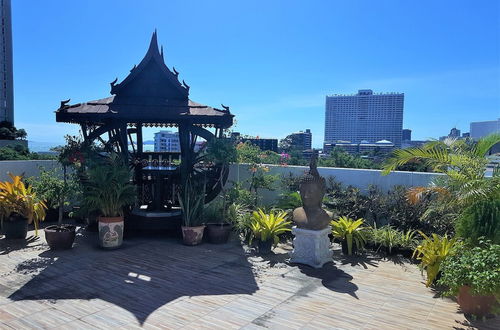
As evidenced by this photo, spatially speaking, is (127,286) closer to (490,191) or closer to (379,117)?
(490,191)

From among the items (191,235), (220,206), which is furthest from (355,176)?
(191,235)

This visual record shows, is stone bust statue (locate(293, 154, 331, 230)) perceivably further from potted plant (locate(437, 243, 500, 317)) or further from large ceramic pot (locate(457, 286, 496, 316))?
large ceramic pot (locate(457, 286, 496, 316))

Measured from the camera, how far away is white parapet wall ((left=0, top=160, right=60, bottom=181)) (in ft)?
24.9

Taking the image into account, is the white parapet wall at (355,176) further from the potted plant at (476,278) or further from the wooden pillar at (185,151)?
the potted plant at (476,278)

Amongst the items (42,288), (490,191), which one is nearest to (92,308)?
(42,288)

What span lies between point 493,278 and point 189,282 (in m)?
3.19

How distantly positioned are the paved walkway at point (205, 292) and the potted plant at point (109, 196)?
0.27 m

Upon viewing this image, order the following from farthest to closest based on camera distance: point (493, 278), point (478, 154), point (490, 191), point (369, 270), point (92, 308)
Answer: point (369, 270) < point (478, 154) < point (490, 191) < point (92, 308) < point (493, 278)

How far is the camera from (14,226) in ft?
20.3

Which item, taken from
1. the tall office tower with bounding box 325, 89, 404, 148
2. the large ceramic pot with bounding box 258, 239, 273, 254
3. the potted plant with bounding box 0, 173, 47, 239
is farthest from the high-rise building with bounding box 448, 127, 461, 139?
the tall office tower with bounding box 325, 89, 404, 148

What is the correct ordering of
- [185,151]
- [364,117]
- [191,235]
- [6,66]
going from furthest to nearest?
[364,117]
[6,66]
[185,151]
[191,235]

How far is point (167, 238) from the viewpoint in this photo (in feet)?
21.6

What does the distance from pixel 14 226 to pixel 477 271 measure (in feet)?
22.5

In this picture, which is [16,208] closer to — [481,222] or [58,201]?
[58,201]
